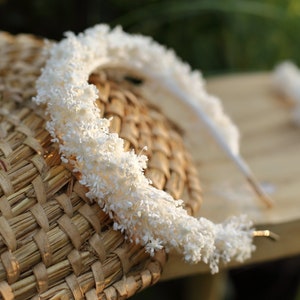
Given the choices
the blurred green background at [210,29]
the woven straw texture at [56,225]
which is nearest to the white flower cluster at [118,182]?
the woven straw texture at [56,225]

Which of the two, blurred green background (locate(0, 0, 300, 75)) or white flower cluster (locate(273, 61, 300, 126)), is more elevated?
blurred green background (locate(0, 0, 300, 75))

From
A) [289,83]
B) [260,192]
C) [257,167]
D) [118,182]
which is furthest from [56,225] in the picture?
[289,83]

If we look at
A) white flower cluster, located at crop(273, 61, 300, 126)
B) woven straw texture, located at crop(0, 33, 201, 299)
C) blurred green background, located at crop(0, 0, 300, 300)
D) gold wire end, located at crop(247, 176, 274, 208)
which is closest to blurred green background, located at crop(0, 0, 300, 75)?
blurred green background, located at crop(0, 0, 300, 300)

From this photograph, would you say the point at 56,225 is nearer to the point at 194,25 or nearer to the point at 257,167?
the point at 257,167

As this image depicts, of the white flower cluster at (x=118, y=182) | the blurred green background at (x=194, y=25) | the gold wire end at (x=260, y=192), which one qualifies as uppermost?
the blurred green background at (x=194, y=25)

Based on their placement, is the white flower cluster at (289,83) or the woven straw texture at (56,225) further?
the white flower cluster at (289,83)

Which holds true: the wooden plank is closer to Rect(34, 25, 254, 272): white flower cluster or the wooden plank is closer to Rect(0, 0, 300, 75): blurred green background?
Rect(34, 25, 254, 272): white flower cluster

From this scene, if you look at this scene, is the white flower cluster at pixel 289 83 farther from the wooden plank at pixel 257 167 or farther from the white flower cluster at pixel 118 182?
the white flower cluster at pixel 118 182
